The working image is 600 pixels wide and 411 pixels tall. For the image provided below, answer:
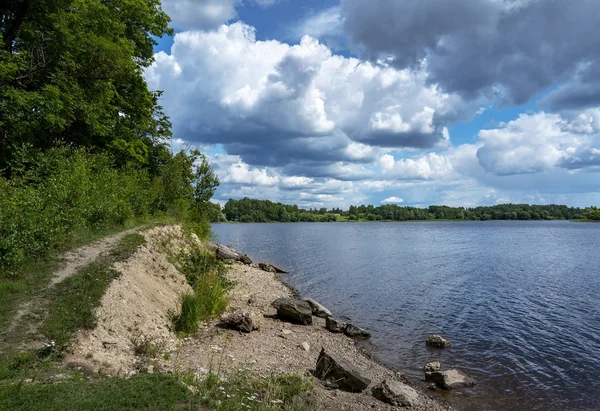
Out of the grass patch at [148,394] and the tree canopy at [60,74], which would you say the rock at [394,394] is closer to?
the grass patch at [148,394]

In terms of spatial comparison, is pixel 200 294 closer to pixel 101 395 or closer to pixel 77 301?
pixel 77 301

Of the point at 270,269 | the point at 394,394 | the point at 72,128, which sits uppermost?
the point at 72,128

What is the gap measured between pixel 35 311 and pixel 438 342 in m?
16.0

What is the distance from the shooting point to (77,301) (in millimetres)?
11398

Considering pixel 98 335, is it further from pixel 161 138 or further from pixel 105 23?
pixel 161 138

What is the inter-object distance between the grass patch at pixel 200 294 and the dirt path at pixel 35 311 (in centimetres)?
387

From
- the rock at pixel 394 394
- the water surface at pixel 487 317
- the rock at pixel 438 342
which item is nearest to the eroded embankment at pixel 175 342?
the rock at pixel 394 394

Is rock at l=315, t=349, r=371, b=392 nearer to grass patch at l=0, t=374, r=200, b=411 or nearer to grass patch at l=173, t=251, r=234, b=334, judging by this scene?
grass patch at l=0, t=374, r=200, b=411

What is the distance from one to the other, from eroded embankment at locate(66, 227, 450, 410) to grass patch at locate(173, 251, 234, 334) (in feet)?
1.49

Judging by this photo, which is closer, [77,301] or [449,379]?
[77,301]

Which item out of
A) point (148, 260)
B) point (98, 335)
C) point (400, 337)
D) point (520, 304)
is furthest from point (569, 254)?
point (98, 335)

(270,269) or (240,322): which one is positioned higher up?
(240,322)

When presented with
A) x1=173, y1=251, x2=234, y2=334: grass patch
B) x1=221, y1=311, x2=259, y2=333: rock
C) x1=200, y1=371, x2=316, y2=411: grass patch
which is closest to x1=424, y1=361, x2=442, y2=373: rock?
x1=200, y1=371, x2=316, y2=411: grass patch

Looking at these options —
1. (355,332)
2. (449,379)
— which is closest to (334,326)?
(355,332)
